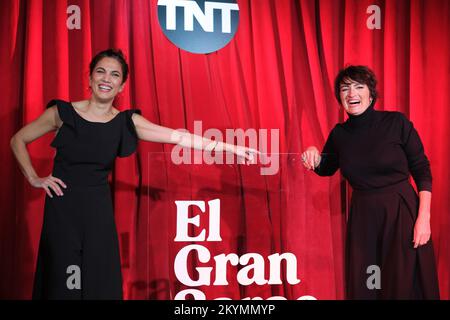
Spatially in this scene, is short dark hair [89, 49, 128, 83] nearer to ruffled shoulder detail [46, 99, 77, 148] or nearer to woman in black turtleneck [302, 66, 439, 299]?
ruffled shoulder detail [46, 99, 77, 148]

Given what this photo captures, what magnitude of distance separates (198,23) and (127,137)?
0.78m

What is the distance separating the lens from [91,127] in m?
2.05

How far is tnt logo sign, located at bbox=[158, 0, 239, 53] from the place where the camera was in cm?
250

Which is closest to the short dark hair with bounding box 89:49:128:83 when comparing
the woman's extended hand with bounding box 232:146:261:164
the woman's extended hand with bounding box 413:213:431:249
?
the woman's extended hand with bounding box 232:146:261:164

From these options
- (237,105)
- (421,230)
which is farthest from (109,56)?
(421,230)

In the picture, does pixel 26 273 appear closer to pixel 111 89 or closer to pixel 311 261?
pixel 111 89

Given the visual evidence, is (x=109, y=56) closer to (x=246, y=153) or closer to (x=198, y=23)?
(x=198, y=23)

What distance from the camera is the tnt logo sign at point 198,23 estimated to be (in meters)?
2.50

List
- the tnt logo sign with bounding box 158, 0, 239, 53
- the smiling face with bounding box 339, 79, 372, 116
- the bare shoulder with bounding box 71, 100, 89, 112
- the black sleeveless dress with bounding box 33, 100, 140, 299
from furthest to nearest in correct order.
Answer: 1. the tnt logo sign with bounding box 158, 0, 239, 53
2. the smiling face with bounding box 339, 79, 372, 116
3. the bare shoulder with bounding box 71, 100, 89, 112
4. the black sleeveless dress with bounding box 33, 100, 140, 299

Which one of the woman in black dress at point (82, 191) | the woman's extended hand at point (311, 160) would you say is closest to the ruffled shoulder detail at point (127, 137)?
the woman in black dress at point (82, 191)

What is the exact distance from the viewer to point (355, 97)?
2283mm

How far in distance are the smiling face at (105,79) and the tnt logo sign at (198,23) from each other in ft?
1.55

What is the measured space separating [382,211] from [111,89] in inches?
51.7
